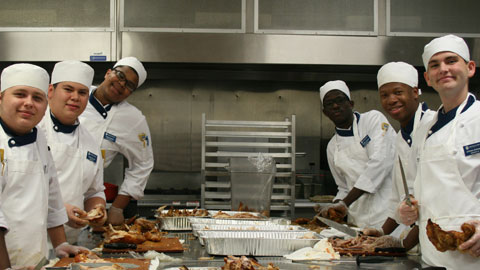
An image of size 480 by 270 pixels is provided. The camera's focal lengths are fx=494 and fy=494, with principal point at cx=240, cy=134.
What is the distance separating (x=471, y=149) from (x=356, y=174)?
1632mm

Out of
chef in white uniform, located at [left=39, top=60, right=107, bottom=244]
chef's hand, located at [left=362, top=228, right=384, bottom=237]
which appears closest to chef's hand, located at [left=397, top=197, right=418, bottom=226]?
chef's hand, located at [left=362, top=228, right=384, bottom=237]

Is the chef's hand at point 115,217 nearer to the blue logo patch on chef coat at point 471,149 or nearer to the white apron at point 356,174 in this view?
the white apron at point 356,174

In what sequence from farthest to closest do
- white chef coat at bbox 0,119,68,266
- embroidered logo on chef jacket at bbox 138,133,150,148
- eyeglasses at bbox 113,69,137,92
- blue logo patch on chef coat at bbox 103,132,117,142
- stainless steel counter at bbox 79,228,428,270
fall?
embroidered logo on chef jacket at bbox 138,133,150,148 → blue logo patch on chef coat at bbox 103,132,117,142 → eyeglasses at bbox 113,69,137,92 → white chef coat at bbox 0,119,68,266 → stainless steel counter at bbox 79,228,428,270

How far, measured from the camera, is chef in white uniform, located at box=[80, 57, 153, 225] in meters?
3.08

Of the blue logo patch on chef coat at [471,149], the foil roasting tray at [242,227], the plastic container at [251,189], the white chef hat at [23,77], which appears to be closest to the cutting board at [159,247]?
the foil roasting tray at [242,227]

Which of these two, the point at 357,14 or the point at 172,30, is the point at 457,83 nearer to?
the point at 357,14

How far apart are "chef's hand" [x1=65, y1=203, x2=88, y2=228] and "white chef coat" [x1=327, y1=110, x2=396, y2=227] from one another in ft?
5.77

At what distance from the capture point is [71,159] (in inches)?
94.2

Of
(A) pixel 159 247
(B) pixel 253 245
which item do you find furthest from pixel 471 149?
(A) pixel 159 247

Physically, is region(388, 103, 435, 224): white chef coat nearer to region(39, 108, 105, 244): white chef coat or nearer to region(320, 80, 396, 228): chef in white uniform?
region(320, 80, 396, 228): chef in white uniform

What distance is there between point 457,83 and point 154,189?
10.2ft

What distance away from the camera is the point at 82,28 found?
382cm

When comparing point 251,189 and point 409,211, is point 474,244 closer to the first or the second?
point 409,211

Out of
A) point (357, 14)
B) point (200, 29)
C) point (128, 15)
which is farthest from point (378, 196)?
point (128, 15)
